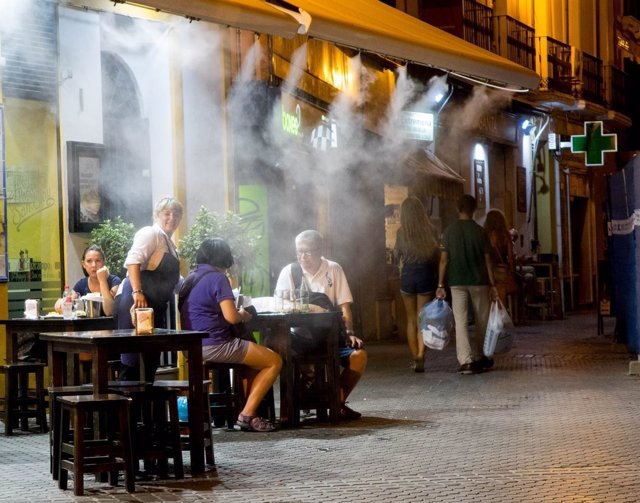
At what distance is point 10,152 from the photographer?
11.9m

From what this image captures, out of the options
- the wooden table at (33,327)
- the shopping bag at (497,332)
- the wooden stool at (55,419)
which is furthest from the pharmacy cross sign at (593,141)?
the wooden stool at (55,419)

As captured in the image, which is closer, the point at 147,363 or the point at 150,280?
the point at 147,363

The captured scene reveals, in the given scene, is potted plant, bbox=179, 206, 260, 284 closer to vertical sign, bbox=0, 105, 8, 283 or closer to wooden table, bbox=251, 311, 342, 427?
vertical sign, bbox=0, 105, 8, 283

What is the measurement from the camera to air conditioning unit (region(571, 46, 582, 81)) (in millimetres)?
30984

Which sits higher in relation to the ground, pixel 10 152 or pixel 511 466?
pixel 10 152

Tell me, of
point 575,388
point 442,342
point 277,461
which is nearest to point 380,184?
point 442,342

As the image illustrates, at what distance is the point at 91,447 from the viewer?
733 centimetres

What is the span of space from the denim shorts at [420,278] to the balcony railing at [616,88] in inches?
848

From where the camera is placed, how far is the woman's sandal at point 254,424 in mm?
9633

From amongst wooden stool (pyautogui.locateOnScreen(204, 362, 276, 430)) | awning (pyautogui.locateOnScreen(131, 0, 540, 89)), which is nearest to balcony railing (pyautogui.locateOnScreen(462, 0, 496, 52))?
awning (pyautogui.locateOnScreen(131, 0, 540, 89))

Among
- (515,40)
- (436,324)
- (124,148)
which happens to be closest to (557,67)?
(515,40)

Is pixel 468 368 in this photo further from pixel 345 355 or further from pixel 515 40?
pixel 515 40

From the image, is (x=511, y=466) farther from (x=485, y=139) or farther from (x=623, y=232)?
(x=485, y=139)

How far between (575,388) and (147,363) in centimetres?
495
